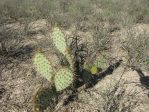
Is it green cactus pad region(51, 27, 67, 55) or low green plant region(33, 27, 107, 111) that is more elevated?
green cactus pad region(51, 27, 67, 55)

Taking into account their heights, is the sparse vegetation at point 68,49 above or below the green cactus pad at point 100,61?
below

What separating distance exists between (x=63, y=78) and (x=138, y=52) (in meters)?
1.89

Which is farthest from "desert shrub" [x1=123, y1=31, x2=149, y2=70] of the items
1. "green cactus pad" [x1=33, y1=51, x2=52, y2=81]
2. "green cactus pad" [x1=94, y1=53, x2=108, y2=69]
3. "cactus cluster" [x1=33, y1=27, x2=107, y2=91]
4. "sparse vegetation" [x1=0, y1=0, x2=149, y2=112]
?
"green cactus pad" [x1=33, y1=51, x2=52, y2=81]

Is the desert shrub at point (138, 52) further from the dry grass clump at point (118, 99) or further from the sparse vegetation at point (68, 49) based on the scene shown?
the dry grass clump at point (118, 99)

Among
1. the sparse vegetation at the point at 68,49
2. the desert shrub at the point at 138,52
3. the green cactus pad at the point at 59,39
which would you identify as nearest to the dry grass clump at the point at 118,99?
the sparse vegetation at the point at 68,49

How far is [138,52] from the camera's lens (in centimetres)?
477

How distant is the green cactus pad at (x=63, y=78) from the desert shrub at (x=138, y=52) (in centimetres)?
150

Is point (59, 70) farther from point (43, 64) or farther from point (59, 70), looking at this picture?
point (43, 64)

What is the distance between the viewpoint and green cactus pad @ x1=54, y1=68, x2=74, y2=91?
3.33 m

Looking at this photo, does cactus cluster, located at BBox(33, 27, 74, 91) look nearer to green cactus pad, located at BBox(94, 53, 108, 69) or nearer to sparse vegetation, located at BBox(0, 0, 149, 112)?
sparse vegetation, located at BBox(0, 0, 149, 112)

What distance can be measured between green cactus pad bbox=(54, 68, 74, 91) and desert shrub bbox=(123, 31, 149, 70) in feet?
4.92

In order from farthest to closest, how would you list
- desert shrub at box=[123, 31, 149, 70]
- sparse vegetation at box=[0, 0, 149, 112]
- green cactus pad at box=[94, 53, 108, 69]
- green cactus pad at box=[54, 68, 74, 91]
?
desert shrub at box=[123, 31, 149, 70]
green cactus pad at box=[94, 53, 108, 69]
sparse vegetation at box=[0, 0, 149, 112]
green cactus pad at box=[54, 68, 74, 91]

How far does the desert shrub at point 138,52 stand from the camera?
4.53 metres

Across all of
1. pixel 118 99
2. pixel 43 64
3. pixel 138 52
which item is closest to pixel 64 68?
pixel 43 64
